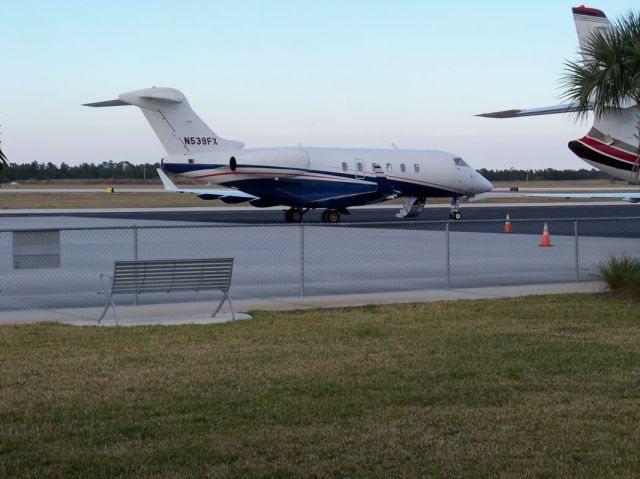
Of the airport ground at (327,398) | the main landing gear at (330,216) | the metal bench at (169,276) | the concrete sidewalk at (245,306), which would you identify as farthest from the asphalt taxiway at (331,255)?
the airport ground at (327,398)

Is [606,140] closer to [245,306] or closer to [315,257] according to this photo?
[315,257]

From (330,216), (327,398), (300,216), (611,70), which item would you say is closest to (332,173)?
(330,216)

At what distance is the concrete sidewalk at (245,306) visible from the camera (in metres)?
14.5

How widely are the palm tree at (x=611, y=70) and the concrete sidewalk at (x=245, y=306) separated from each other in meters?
3.32

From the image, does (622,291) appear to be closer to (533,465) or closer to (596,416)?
(596,416)

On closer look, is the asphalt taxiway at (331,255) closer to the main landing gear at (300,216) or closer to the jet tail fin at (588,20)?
the main landing gear at (300,216)

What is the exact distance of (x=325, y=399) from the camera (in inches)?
361

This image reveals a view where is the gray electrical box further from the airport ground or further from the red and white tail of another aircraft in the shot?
the red and white tail of another aircraft

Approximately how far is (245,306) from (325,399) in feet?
23.5

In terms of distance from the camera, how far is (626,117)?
2850cm

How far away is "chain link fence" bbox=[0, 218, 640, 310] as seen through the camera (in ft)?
58.6

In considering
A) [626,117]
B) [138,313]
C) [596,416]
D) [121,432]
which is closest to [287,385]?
[121,432]

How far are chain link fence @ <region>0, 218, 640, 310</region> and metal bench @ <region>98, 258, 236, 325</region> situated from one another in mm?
2195

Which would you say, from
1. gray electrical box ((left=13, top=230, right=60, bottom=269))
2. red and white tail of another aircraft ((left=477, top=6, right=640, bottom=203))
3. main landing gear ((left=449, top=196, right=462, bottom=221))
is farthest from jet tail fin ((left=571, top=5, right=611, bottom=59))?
gray electrical box ((left=13, top=230, right=60, bottom=269))
